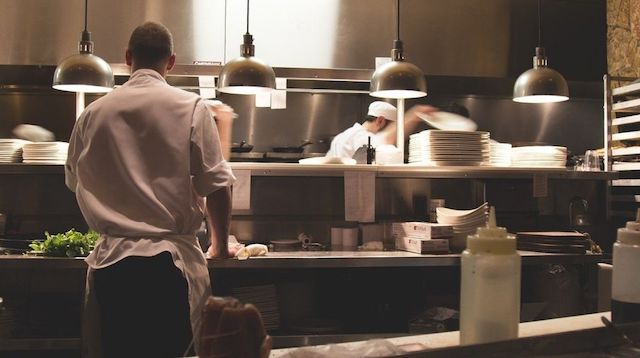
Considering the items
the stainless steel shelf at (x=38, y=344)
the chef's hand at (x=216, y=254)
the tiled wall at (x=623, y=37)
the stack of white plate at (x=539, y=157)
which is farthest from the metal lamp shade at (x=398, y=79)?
the tiled wall at (x=623, y=37)

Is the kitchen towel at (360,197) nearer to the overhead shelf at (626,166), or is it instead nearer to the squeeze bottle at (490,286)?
the overhead shelf at (626,166)

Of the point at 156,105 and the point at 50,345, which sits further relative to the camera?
the point at 50,345

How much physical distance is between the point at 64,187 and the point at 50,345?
126 cm

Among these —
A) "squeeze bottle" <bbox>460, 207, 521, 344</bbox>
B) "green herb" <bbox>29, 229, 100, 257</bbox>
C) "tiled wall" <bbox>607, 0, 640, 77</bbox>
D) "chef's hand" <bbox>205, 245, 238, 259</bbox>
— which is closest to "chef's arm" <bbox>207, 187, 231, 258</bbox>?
"chef's hand" <bbox>205, 245, 238, 259</bbox>

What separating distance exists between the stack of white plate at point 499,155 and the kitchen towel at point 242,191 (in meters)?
1.70

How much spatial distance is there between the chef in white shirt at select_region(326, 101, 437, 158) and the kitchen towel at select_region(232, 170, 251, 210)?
184 cm

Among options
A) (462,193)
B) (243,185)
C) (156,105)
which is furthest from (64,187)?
(462,193)

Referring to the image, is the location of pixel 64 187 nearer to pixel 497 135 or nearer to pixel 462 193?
pixel 462 193

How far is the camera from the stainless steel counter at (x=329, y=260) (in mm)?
3242

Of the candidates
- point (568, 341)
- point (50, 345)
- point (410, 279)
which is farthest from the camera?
point (410, 279)

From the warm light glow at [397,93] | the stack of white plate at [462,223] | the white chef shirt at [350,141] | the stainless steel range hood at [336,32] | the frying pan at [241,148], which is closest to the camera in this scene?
the stack of white plate at [462,223]

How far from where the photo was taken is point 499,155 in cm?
447

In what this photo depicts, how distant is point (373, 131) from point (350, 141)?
246mm

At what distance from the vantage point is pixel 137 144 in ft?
7.52
